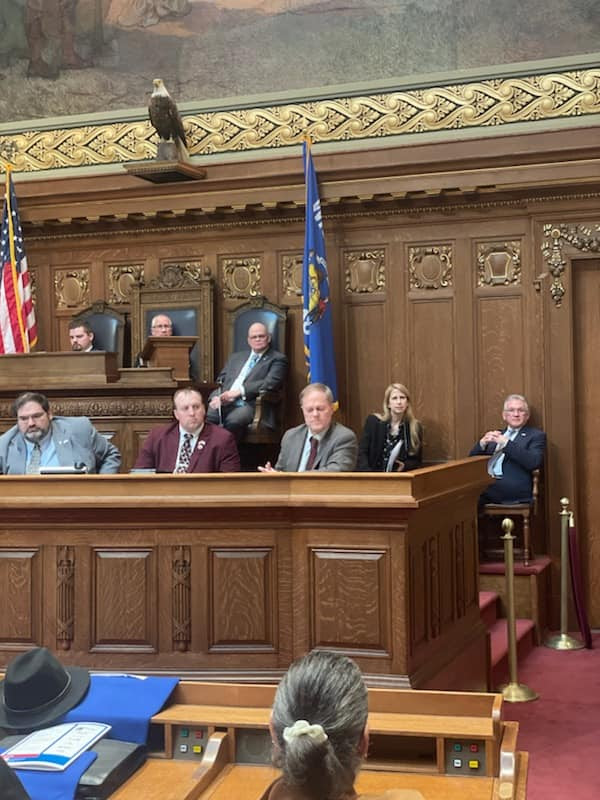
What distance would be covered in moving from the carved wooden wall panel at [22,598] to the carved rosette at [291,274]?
452 cm

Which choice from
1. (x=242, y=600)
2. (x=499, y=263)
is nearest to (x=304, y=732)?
(x=242, y=600)

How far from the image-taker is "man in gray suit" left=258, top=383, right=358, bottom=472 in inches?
216

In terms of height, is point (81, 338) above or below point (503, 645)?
above

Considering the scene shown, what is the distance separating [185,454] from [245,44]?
15.6 feet

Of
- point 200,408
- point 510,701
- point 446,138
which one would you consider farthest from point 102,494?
point 446,138

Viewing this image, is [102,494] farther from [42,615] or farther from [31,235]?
[31,235]

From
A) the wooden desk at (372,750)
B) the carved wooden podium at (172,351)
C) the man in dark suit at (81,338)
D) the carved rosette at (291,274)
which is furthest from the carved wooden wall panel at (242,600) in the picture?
the carved rosette at (291,274)

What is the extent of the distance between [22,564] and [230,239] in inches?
189

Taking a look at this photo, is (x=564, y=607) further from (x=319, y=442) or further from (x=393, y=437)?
(x=319, y=442)

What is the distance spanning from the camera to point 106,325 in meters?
9.22

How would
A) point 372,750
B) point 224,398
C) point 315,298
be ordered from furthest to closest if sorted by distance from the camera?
point 315,298 → point 224,398 → point 372,750

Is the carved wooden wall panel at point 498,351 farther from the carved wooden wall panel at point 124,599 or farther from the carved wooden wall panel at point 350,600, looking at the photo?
the carved wooden wall panel at point 124,599

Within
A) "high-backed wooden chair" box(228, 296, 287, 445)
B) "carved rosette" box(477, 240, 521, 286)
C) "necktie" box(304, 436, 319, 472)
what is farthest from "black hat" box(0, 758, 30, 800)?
"carved rosette" box(477, 240, 521, 286)

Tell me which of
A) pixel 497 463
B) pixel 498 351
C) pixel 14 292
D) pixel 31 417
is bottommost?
pixel 497 463
